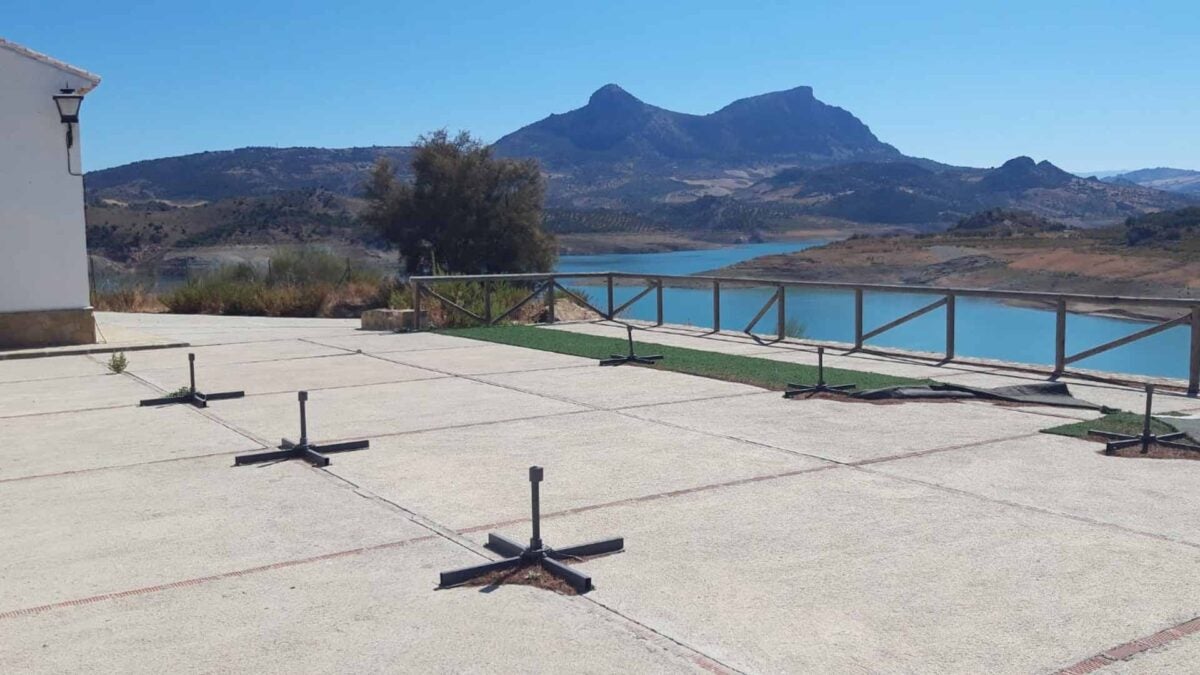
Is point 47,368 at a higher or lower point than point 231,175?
lower

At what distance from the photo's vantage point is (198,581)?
217 inches

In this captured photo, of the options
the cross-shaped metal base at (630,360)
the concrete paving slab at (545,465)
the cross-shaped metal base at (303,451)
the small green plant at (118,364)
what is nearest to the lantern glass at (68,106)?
the small green plant at (118,364)

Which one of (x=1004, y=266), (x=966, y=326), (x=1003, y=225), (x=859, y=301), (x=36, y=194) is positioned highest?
(x=36, y=194)

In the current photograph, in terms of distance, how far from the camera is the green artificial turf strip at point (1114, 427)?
8805 mm

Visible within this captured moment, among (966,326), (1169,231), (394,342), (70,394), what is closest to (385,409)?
(70,394)

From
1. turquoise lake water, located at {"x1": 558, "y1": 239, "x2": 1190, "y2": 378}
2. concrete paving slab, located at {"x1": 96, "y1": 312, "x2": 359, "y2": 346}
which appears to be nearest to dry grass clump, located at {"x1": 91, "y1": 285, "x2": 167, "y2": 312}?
concrete paving slab, located at {"x1": 96, "y1": 312, "x2": 359, "y2": 346}

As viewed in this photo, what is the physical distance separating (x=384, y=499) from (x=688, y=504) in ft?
6.13

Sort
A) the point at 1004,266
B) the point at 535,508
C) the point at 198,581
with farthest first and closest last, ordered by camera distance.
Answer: the point at 1004,266 < the point at 535,508 < the point at 198,581

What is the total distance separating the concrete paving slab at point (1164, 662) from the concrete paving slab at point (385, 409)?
619cm

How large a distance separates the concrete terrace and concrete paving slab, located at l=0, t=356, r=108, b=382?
2.43m

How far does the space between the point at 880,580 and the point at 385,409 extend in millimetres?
6204

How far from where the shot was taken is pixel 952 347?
1378 cm

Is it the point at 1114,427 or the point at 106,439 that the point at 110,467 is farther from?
the point at 1114,427

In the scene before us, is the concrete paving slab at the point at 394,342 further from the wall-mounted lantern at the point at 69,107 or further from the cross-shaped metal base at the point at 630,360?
the wall-mounted lantern at the point at 69,107
